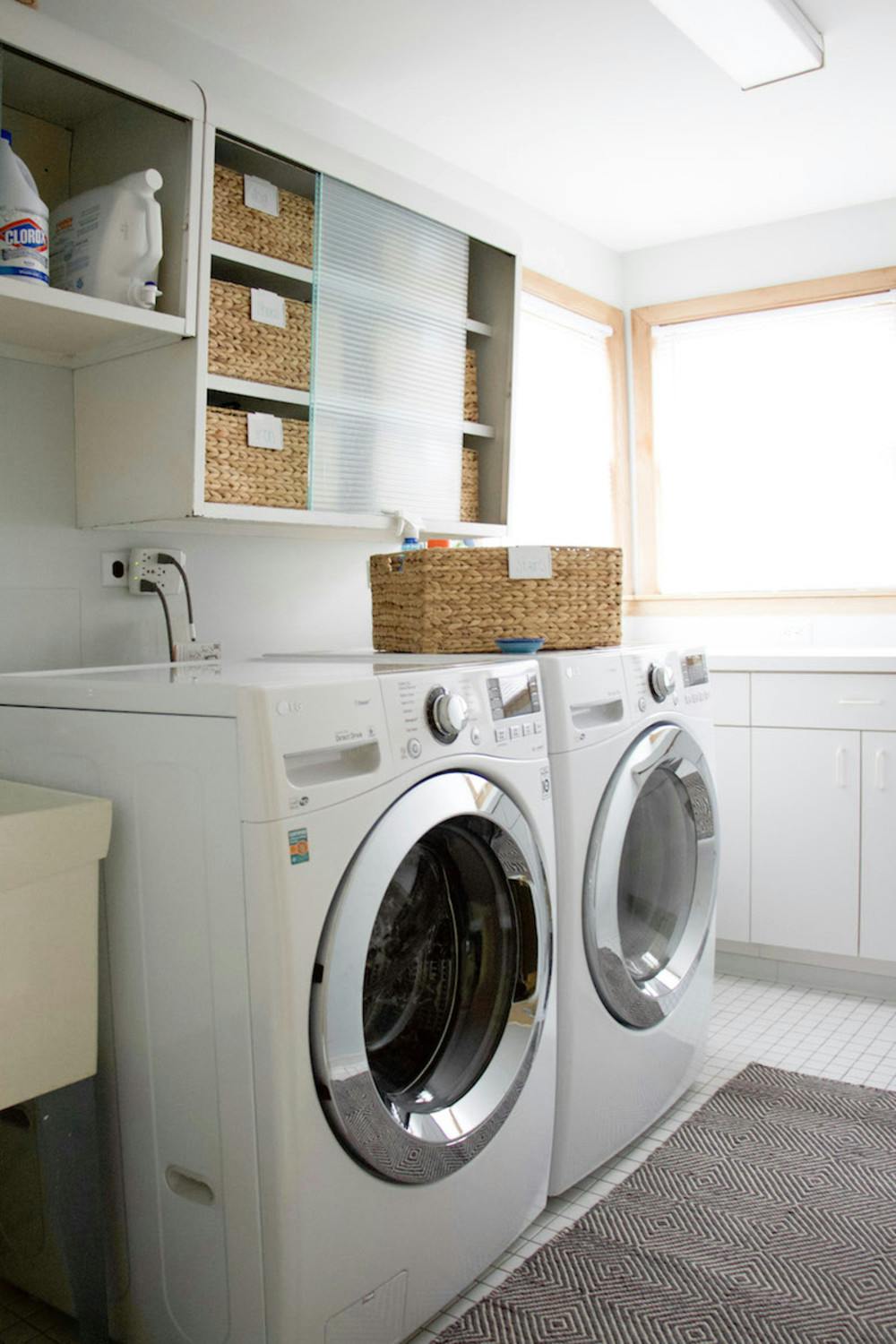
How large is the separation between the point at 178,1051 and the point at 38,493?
1132 millimetres

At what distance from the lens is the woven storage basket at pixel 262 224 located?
205 centimetres

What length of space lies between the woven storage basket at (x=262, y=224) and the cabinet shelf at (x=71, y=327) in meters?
0.24

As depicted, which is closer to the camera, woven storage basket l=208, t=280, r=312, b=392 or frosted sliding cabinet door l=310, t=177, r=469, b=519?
woven storage basket l=208, t=280, r=312, b=392

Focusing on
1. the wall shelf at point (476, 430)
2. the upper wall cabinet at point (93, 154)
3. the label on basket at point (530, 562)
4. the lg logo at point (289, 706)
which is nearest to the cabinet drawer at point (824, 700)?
the wall shelf at point (476, 430)

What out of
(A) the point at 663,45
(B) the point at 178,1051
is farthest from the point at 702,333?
(B) the point at 178,1051

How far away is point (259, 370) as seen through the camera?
84.4 inches

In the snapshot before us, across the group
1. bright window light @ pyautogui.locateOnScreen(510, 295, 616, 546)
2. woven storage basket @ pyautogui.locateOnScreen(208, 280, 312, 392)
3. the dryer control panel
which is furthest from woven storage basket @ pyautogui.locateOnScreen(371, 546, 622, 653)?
bright window light @ pyautogui.locateOnScreen(510, 295, 616, 546)

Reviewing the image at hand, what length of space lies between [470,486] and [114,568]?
90 centimetres

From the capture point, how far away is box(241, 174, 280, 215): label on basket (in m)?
2.09

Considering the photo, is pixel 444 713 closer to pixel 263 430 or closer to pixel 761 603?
pixel 263 430

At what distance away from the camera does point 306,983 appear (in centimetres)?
134

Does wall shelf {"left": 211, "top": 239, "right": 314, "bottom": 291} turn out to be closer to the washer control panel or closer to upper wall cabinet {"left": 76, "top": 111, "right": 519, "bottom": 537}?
upper wall cabinet {"left": 76, "top": 111, "right": 519, "bottom": 537}

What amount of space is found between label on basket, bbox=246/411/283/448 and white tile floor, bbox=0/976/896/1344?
1472 millimetres

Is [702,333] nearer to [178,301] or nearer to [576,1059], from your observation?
[178,301]
